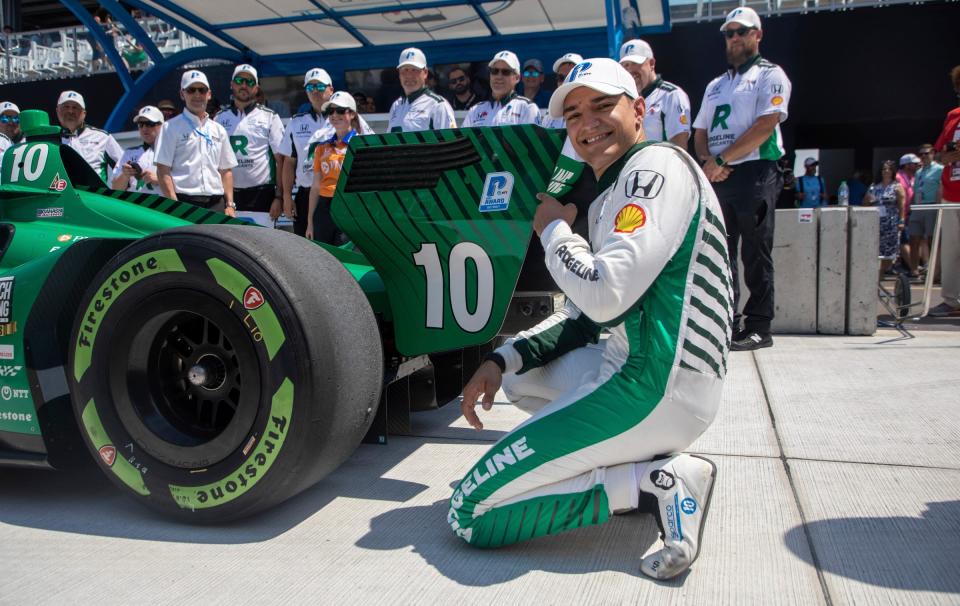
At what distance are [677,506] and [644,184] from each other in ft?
2.69

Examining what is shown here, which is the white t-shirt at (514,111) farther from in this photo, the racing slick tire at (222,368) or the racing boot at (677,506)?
the racing boot at (677,506)

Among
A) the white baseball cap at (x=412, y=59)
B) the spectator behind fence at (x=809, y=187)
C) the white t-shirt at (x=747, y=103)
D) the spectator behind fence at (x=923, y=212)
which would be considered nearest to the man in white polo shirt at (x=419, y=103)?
the white baseball cap at (x=412, y=59)

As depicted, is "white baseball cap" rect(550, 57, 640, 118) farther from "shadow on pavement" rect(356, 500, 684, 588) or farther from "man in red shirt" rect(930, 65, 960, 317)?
"man in red shirt" rect(930, 65, 960, 317)

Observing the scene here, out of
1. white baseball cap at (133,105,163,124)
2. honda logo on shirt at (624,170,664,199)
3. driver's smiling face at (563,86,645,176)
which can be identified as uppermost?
white baseball cap at (133,105,163,124)

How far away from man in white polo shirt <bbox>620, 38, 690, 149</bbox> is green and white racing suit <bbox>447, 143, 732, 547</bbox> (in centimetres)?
330

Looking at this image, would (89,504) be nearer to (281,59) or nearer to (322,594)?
(322,594)

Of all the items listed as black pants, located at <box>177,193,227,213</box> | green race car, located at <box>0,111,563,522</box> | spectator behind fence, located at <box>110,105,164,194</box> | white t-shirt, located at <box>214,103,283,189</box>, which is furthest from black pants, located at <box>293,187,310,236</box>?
green race car, located at <box>0,111,563,522</box>

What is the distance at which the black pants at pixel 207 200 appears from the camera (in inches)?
225

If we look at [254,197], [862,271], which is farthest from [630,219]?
[254,197]

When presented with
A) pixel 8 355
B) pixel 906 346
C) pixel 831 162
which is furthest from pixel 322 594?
pixel 831 162

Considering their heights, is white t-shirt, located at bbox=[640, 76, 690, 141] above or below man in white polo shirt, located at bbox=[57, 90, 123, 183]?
below

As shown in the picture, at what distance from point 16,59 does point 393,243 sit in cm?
1797

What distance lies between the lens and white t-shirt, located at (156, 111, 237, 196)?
5613mm

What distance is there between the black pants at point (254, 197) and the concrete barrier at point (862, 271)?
5.12m
